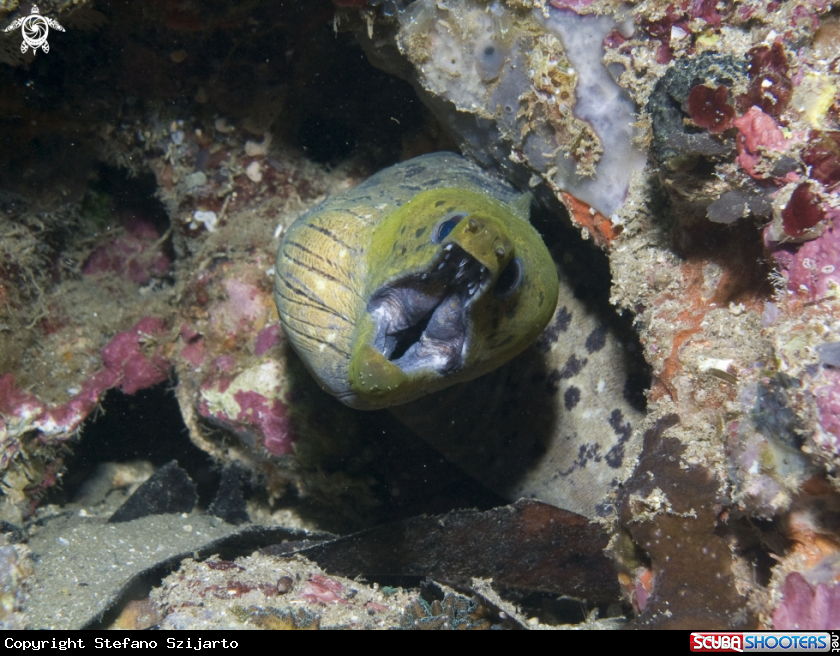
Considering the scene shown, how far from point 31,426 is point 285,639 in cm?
276

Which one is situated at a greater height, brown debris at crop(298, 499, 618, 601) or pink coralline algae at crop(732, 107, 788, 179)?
pink coralline algae at crop(732, 107, 788, 179)

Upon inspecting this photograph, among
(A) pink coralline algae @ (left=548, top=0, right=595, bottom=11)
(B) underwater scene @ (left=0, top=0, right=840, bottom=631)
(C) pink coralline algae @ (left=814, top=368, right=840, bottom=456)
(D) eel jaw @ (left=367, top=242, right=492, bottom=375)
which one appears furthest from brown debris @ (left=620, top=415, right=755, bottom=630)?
(A) pink coralline algae @ (left=548, top=0, right=595, bottom=11)

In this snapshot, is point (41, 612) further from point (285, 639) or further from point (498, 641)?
point (498, 641)

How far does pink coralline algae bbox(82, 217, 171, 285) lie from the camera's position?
4512 millimetres

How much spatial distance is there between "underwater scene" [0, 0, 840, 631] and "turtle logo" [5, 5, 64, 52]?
36 mm

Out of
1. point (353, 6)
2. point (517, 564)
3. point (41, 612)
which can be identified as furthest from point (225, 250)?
point (517, 564)

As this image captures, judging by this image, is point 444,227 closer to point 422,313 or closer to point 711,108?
point 422,313

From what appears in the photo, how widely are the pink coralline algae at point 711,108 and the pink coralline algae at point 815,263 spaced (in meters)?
0.51

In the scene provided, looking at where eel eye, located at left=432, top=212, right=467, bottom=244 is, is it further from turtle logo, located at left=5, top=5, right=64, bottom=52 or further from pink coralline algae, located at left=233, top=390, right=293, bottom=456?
turtle logo, located at left=5, top=5, right=64, bottom=52

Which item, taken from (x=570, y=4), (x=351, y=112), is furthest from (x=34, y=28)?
(x=570, y=4)

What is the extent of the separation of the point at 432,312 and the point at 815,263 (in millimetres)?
1403

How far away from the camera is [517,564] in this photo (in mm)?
2752

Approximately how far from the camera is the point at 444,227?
1.96m

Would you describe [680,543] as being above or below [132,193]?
below
